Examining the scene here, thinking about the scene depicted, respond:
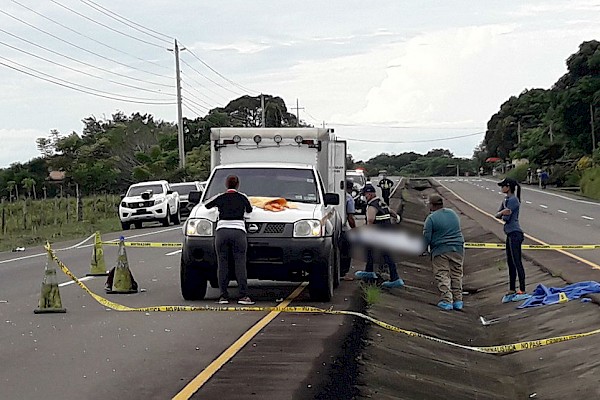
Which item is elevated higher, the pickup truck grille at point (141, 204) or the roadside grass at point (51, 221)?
→ the pickup truck grille at point (141, 204)

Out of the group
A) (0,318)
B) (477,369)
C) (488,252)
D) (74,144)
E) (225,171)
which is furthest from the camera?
(74,144)

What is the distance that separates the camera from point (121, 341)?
429 inches

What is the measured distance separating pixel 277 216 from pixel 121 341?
3.42m

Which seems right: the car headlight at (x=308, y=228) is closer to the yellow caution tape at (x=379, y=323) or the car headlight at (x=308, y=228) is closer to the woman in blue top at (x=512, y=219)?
the yellow caution tape at (x=379, y=323)

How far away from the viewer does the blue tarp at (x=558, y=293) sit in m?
14.9

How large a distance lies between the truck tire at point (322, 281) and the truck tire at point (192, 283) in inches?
62.2

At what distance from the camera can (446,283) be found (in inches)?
593

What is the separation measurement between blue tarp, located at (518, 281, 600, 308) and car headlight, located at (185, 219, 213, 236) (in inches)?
205

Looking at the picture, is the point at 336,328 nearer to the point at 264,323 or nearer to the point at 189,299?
the point at 264,323

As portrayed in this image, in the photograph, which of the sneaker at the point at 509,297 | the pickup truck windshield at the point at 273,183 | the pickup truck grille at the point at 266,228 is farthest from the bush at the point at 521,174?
the pickup truck grille at the point at 266,228

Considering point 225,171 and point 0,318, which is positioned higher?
point 225,171

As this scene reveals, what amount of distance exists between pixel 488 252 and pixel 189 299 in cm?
1240

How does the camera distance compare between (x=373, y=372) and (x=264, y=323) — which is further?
(x=264, y=323)

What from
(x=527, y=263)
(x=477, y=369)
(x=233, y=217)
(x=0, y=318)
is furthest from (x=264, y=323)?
(x=527, y=263)
